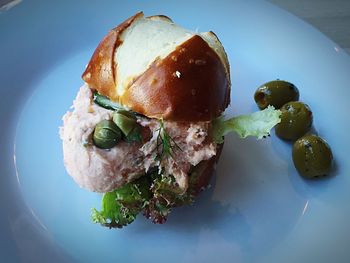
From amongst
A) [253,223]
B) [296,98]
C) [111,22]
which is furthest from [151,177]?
[111,22]

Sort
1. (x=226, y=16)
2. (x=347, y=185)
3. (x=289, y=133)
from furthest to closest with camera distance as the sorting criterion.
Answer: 1. (x=226, y=16)
2. (x=289, y=133)
3. (x=347, y=185)

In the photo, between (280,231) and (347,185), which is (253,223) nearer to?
(280,231)

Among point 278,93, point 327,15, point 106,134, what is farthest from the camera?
point 327,15

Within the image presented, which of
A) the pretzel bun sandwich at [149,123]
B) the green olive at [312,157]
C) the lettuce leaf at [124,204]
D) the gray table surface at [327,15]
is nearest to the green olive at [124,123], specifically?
the pretzel bun sandwich at [149,123]

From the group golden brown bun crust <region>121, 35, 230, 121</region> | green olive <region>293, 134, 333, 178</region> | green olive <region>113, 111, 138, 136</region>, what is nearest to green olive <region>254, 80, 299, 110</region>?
green olive <region>293, 134, 333, 178</region>

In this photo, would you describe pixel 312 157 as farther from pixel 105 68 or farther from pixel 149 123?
pixel 105 68

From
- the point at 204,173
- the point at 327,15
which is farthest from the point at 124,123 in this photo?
the point at 327,15
